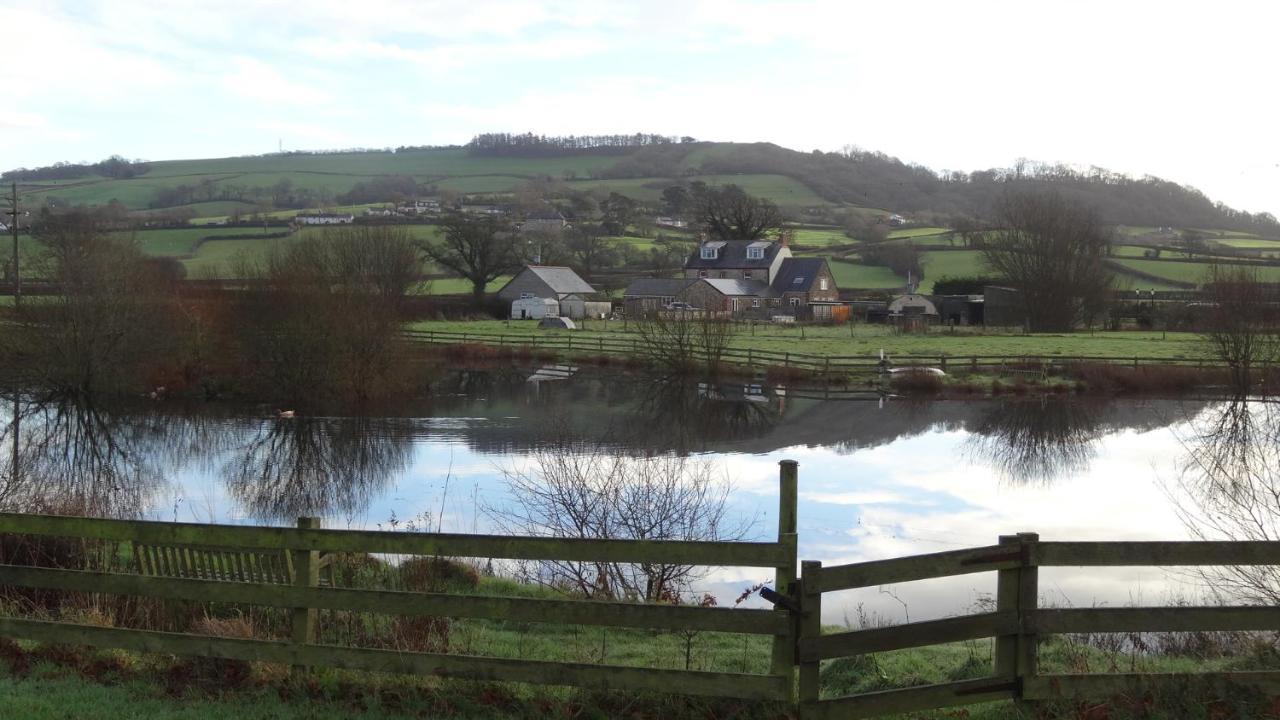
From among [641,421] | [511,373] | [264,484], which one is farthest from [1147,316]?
[264,484]

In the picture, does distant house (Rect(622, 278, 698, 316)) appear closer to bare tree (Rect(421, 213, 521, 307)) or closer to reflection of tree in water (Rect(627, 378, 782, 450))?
bare tree (Rect(421, 213, 521, 307))

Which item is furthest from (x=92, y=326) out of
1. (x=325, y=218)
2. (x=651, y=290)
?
(x=325, y=218)

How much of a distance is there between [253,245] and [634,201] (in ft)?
161

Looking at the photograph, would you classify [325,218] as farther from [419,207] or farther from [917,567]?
[917,567]

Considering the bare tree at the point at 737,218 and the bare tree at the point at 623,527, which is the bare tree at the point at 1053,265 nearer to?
the bare tree at the point at 737,218

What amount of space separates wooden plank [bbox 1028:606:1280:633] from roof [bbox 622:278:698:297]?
7486 centimetres

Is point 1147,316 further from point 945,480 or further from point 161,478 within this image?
point 161,478

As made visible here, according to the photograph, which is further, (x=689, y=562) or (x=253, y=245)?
(x=253, y=245)

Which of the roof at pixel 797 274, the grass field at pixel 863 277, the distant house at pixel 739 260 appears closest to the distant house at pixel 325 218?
the distant house at pixel 739 260

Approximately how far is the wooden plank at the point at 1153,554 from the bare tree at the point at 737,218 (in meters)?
95.3

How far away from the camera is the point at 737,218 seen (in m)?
101

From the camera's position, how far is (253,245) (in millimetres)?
88438

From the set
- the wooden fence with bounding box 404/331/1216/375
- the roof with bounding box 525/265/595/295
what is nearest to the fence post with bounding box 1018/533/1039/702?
the wooden fence with bounding box 404/331/1216/375

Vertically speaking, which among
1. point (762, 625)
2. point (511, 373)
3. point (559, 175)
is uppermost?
point (559, 175)
